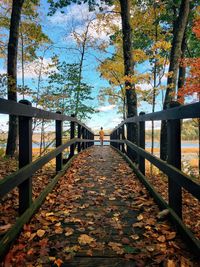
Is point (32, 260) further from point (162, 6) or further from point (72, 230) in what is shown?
point (162, 6)

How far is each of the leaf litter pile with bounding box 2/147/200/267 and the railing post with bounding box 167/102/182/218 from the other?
315 mm

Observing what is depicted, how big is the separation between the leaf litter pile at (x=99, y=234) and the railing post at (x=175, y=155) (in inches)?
12.4

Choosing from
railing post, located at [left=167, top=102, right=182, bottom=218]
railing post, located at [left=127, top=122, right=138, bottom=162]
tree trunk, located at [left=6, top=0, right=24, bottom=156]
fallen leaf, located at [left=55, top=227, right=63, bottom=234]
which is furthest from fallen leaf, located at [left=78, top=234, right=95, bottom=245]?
tree trunk, located at [left=6, top=0, right=24, bottom=156]

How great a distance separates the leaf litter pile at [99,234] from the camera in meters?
3.25

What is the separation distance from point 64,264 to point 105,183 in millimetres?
3769

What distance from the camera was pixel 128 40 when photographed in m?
11.8

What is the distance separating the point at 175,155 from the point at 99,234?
1.53m

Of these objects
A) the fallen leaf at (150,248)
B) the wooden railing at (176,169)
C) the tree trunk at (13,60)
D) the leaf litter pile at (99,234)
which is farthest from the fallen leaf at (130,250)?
the tree trunk at (13,60)

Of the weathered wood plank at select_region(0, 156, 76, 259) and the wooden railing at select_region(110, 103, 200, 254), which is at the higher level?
the wooden railing at select_region(110, 103, 200, 254)

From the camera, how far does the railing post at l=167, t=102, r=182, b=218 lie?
412cm

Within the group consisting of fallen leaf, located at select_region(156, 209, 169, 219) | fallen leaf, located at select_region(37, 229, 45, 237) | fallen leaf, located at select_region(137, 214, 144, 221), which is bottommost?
fallen leaf, located at select_region(37, 229, 45, 237)

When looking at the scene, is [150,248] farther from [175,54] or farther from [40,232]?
[175,54]

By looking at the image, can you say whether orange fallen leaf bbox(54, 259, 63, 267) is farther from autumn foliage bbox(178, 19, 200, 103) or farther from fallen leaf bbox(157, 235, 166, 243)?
autumn foliage bbox(178, 19, 200, 103)

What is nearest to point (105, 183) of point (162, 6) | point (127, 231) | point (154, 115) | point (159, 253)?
point (154, 115)
